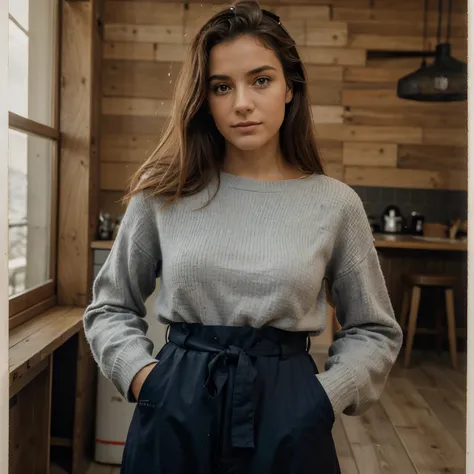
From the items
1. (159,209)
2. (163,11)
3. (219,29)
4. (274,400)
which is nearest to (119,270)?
(159,209)

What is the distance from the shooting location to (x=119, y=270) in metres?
1.40

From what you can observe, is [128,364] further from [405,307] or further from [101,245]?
[405,307]

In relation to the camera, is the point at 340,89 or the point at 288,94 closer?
the point at 288,94

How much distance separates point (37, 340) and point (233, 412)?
1.41m

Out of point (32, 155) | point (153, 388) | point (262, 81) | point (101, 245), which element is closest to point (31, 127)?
point (32, 155)

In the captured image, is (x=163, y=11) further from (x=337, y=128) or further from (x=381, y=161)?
(x=381, y=161)

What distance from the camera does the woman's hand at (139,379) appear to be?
129cm

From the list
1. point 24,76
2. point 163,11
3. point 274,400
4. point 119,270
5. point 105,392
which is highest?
point 163,11

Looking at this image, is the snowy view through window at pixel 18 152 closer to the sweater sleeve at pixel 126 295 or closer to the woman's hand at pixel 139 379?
the sweater sleeve at pixel 126 295

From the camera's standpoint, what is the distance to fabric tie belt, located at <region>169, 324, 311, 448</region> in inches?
47.0

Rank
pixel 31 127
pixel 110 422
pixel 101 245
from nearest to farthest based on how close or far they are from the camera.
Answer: pixel 31 127, pixel 110 422, pixel 101 245

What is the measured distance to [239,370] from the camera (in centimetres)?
122

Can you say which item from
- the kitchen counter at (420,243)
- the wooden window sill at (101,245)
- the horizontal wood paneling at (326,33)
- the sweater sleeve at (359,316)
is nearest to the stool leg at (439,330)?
the kitchen counter at (420,243)

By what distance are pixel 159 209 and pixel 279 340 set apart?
0.37 meters
